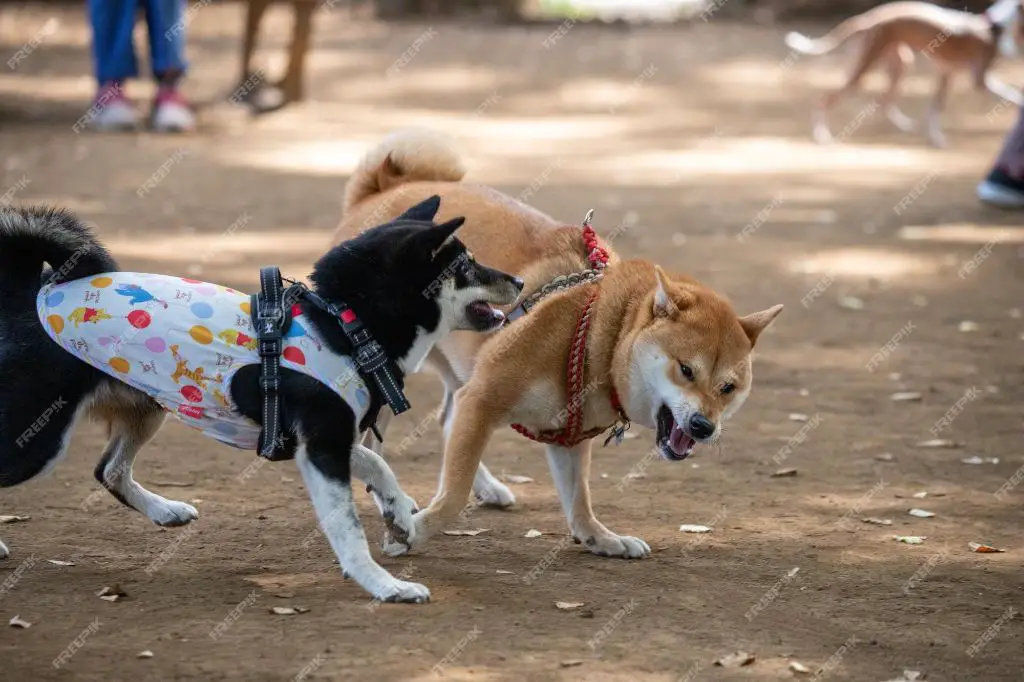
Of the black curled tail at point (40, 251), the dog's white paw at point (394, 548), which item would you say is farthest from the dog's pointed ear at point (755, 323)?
the black curled tail at point (40, 251)

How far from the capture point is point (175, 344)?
378cm

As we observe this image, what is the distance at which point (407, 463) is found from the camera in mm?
5496

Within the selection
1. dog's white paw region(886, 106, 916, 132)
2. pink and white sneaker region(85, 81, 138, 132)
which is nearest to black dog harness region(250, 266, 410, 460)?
pink and white sneaker region(85, 81, 138, 132)

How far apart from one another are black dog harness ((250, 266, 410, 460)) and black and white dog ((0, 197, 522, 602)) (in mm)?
22

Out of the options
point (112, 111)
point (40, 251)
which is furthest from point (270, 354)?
point (112, 111)

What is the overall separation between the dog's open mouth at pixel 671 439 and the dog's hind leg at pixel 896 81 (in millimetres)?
10819

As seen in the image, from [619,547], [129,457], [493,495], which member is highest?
[129,457]

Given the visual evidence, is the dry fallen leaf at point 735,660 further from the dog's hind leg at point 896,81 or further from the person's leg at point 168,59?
the dog's hind leg at point 896,81

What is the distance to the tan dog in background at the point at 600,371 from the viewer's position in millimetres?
4191

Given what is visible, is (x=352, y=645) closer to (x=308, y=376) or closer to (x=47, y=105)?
(x=308, y=376)

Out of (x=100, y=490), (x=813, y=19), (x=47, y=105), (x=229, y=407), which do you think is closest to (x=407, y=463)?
(x=100, y=490)

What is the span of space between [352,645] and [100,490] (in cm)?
183

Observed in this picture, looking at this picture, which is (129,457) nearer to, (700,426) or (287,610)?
(287,610)

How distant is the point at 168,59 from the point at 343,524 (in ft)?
32.9
